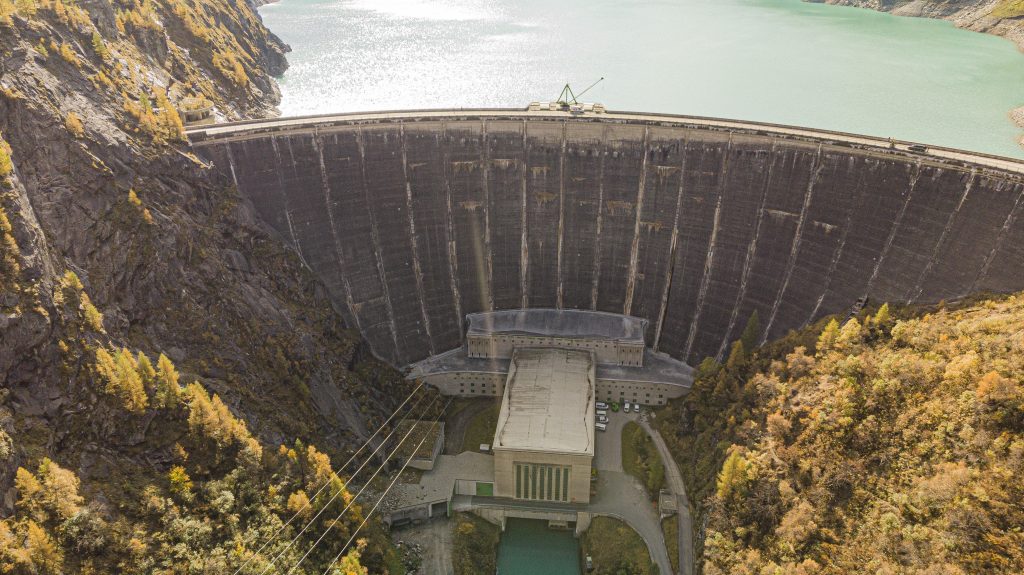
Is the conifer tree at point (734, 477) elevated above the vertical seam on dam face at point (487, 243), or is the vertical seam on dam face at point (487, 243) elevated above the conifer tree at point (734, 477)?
the vertical seam on dam face at point (487, 243)

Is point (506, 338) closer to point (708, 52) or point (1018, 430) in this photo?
point (1018, 430)

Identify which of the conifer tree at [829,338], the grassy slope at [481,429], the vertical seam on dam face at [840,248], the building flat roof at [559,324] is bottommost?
the grassy slope at [481,429]

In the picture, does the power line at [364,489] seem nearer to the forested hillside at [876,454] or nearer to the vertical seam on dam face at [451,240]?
the vertical seam on dam face at [451,240]

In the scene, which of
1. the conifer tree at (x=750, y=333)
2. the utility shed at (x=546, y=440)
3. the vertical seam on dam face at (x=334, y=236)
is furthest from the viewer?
the vertical seam on dam face at (x=334, y=236)

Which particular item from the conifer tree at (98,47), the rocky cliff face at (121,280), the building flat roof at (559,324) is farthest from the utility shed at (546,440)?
the conifer tree at (98,47)

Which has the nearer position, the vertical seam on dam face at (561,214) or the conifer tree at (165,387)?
the conifer tree at (165,387)

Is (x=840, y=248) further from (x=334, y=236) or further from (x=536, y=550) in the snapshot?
(x=334, y=236)

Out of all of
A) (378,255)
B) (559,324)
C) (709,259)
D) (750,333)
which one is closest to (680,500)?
(750,333)
